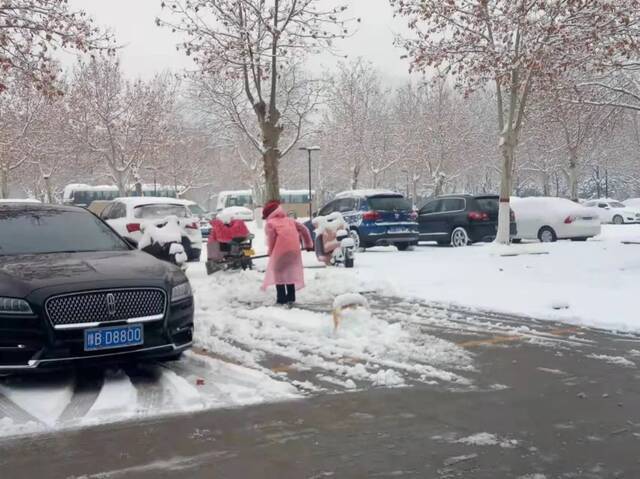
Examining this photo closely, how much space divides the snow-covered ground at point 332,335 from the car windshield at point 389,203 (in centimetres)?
372

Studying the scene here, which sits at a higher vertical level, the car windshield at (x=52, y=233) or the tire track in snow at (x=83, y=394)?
the car windshield at (x=52, y=233)

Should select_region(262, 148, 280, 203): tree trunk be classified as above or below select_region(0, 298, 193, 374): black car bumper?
above

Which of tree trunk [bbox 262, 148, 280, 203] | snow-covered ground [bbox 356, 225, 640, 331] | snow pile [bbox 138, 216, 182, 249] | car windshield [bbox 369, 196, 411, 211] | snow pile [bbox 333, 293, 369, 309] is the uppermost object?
tree trunk [bbox 262, 148, 280, 203]

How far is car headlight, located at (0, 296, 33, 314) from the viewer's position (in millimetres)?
5270

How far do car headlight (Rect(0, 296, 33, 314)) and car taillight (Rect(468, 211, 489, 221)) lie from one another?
1563 cm

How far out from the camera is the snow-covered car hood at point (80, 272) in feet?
17.8

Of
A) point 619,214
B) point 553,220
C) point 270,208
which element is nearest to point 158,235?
point 270,208

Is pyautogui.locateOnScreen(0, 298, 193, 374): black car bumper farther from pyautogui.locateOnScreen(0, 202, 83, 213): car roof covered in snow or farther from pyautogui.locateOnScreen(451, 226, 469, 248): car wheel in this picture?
pyautogui.locateOnScreen(451, 226, 469, 248): car wheel

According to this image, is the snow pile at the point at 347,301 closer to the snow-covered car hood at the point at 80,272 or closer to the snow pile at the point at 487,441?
the snow-covered car hood at the point at 80,272

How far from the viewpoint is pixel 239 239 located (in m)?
13.1

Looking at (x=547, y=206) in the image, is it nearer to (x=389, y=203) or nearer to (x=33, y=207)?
(x=389, y=203)

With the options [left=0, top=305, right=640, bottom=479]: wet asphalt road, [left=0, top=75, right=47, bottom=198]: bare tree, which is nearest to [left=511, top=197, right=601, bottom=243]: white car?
[left=0, top=305, right=640, bottom=479]: wet asphalt road

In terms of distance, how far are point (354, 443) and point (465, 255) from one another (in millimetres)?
12073

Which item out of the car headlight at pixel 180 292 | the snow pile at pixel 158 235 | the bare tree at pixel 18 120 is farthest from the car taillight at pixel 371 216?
the bare tree at pixel 18 120
